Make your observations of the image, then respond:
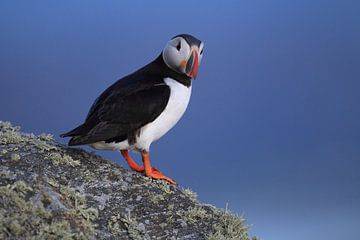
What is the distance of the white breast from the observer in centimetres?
652

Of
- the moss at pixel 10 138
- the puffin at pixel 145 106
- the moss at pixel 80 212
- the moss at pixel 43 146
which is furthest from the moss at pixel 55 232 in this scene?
the moss at pixel 10 138

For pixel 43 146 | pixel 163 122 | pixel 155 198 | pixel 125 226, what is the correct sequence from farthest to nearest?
pixel 163 122 → pixel 43 146 → pixel 155 198 → pixel 125 226

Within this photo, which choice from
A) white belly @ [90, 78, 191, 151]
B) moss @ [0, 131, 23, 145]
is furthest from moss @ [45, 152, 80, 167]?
white belly @ [90, 78, 191, 151]

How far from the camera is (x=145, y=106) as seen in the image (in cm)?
648

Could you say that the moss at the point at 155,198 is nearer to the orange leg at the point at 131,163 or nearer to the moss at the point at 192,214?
the moss at the point at 192,214

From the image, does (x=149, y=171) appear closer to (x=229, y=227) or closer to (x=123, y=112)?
(x=123, y=112)

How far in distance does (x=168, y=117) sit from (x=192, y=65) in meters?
0.69

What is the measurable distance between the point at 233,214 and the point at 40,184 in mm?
1953

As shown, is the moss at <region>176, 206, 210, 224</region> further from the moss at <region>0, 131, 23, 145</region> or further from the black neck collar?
the moss at <region>0, 131, 23, 145</region>

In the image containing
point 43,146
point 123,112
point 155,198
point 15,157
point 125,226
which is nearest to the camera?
point 125,226

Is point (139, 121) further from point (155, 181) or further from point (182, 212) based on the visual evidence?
point (182, 212)

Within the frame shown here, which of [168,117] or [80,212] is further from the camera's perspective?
[168,117]

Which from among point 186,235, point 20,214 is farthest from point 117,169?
point 20,214

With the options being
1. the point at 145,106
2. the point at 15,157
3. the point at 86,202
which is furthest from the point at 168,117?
the point at 15,157
